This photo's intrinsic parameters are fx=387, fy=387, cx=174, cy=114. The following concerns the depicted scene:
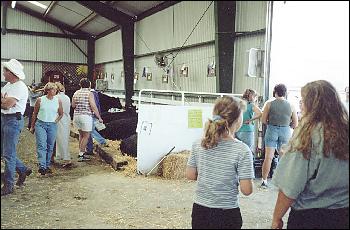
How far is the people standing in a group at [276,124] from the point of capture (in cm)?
460

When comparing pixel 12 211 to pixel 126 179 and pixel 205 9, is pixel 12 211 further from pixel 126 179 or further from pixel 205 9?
pixel 126 179

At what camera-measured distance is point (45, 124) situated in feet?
16.3

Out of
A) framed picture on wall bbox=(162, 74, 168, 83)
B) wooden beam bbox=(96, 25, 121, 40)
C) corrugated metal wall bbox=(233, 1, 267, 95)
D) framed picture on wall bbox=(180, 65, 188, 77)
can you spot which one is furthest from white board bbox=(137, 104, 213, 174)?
wooden beam bbox=(96, 25, 121, 40)

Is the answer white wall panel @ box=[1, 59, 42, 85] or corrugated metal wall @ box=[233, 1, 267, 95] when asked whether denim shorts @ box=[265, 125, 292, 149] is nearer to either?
corrugated metal wall @ box=[233, 1, 267, 95]

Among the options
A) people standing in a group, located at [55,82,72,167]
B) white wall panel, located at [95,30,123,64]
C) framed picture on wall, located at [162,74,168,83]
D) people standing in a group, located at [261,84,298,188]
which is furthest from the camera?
people standing in a group, located at [55,82,72,167]

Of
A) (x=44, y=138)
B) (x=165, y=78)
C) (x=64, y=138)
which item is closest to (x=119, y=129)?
(x=64, y=138)

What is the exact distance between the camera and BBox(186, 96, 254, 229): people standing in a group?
76.0 inches

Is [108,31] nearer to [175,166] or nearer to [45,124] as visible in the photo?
[45,124]

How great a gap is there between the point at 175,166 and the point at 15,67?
3.25 m

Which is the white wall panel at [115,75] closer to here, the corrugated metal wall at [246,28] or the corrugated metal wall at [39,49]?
the corrugated metal wall at [39,49]

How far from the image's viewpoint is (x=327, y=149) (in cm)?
177

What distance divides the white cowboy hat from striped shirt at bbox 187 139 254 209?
1.12 m

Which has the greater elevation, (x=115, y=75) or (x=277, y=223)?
(x=115, y=75)

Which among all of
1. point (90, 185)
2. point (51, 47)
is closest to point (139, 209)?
point (90, 185)
